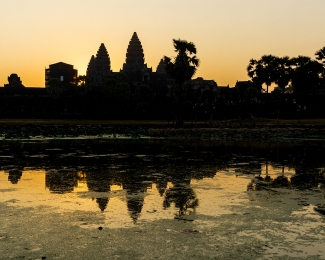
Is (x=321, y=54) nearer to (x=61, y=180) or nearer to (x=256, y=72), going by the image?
(x=256, y=72)

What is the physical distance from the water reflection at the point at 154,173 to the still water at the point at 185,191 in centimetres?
3

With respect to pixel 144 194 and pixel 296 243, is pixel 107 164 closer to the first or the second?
pixel 144 194

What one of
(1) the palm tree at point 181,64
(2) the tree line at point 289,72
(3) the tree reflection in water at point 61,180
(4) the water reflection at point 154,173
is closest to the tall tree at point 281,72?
(2) the tree line at point 289,72

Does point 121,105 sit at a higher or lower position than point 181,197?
higher

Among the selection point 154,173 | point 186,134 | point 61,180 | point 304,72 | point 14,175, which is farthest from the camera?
point 304,72

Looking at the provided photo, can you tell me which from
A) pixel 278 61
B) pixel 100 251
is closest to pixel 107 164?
pixel 100 251

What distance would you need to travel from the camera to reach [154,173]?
71.1 ft

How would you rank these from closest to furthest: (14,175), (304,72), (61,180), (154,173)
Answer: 1. (61,180)
2. (14,175)
3. (154,173)
4. (304,72)

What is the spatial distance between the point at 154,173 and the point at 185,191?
4672 millimetres

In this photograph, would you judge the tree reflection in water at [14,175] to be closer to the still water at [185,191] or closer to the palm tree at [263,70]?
the still water at [185,191]

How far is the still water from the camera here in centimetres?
1219

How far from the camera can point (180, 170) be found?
22.8 metres

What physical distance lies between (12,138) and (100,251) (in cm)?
4007

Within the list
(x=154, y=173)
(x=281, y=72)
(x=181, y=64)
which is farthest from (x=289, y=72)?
(x=154, y=173)
